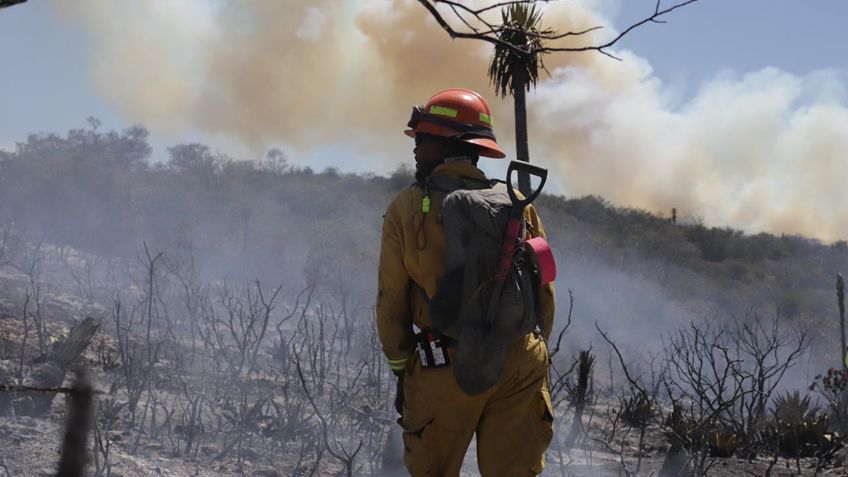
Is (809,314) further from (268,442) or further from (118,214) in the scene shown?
(268,442)

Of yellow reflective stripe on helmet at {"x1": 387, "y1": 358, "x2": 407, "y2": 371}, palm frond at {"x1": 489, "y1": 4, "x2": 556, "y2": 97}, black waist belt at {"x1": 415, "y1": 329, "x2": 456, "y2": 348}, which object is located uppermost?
palm frond at {"x1": 489, "y1": 4, "x2": 556, "y2": 97}

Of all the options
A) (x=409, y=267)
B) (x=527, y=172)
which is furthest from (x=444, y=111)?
(x=409, y=267)

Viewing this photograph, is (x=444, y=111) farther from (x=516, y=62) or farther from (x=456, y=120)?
(x=516, y=62)

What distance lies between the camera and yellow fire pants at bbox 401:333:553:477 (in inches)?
121

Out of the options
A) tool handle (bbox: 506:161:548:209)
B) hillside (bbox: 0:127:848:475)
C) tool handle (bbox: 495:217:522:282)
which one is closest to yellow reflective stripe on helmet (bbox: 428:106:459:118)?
tool handle (bbox: 506:161:548:209)

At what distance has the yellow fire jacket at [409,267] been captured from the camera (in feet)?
10.2

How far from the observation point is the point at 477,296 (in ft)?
9.94

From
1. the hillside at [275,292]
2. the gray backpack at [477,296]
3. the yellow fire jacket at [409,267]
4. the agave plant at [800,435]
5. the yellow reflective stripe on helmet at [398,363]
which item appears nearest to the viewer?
the gray backpack at [477,296]

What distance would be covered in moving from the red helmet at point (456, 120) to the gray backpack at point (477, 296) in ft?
0.87

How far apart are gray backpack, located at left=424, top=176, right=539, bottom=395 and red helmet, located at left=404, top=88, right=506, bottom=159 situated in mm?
264

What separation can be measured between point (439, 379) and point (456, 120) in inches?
34.0

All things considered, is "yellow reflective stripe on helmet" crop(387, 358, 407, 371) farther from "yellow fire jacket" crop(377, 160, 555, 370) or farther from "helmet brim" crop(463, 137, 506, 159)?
"helmet brim" crop(463, 137, 506, 159)

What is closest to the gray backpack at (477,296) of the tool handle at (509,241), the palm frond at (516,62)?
the tool handle at (509,241)

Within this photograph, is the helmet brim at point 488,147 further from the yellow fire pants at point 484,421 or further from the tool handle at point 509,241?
the yellow fire pants at point 484,421
